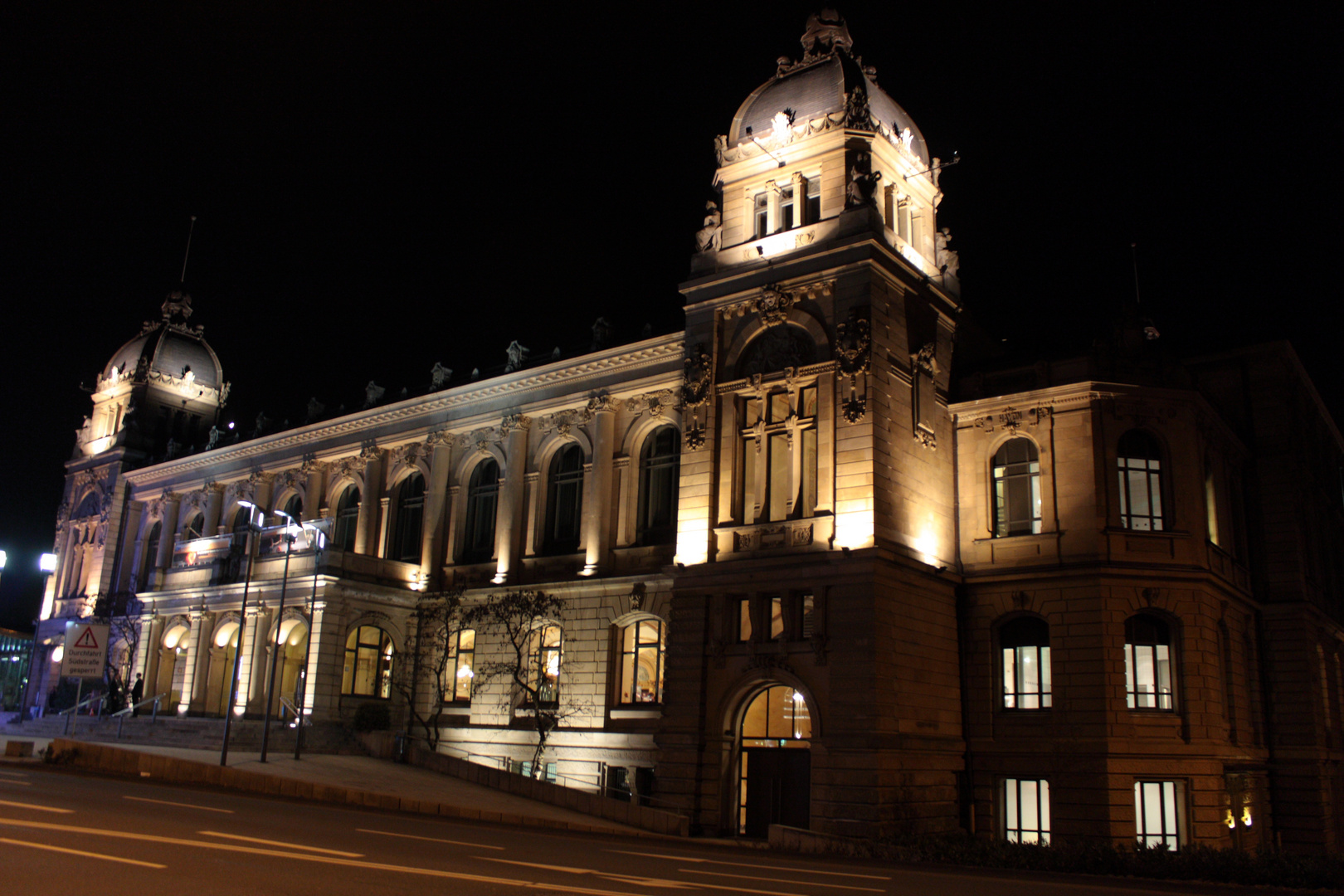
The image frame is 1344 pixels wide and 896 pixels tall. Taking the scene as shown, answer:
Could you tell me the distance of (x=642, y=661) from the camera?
38906mm

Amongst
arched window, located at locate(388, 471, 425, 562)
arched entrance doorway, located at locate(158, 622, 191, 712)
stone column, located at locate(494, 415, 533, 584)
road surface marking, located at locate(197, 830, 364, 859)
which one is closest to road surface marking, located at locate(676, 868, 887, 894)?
road surface marking, located at locate(197, 830, 364, 859)

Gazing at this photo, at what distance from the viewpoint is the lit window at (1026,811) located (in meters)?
31.1

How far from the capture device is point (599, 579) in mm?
39781

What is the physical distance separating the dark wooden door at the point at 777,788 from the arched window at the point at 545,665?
10.6 m

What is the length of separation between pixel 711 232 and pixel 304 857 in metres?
27.3

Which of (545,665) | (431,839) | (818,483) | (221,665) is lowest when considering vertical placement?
(431,839)

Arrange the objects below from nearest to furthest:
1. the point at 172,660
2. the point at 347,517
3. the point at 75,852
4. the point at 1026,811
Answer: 1. the point at 75,852
2. the point at 1026,811
3. the point at 347,517
4. the point at 172,660

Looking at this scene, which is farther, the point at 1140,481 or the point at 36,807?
the point at 1140,481

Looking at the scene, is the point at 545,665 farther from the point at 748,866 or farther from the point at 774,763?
the point at 748,866

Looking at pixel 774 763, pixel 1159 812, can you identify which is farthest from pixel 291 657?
pixel 1159 812

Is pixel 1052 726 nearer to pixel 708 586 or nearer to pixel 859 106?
pixel 708 586

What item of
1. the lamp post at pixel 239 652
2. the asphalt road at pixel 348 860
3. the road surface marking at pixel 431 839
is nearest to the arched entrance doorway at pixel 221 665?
the lamp post at pixel 239 652

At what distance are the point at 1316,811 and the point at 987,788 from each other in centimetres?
1092

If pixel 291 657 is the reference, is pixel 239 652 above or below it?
below
